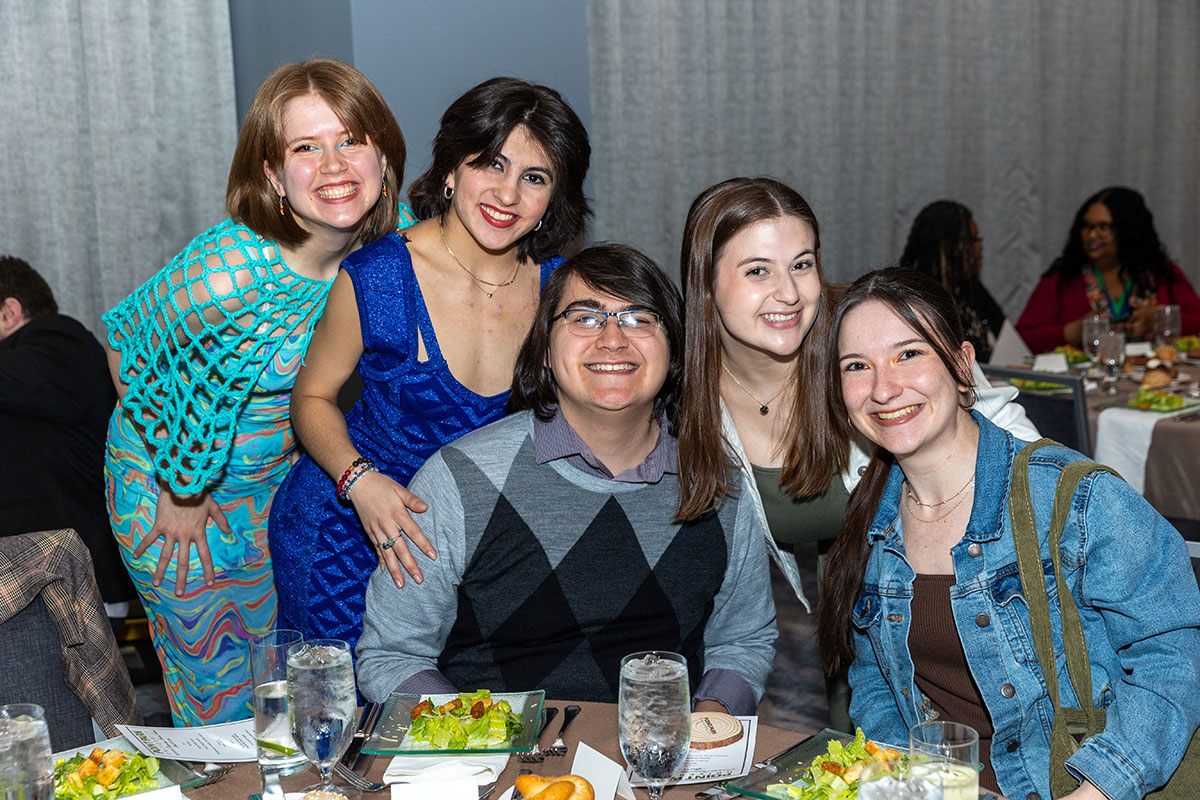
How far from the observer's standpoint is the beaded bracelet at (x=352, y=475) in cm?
204

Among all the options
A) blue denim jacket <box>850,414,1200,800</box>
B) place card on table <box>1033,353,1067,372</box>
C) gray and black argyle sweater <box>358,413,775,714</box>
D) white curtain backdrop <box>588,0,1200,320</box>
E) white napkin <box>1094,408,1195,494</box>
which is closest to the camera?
blue denim jacket <box>850,414,1200,800</box>

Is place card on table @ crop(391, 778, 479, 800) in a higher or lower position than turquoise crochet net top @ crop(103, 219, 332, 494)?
lower

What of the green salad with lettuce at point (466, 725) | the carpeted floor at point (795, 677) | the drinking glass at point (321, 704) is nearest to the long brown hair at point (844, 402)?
the green salad with lettuce at point (466, 725)

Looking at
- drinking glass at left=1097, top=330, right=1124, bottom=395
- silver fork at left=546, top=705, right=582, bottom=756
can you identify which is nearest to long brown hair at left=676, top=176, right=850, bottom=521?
silver fork at left=546, top=705, right=582, bottom=756

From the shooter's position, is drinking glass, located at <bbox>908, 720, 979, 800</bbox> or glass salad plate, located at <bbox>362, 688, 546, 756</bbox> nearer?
drinking glass, located at <bbox>908, 720, 979, 800</bbox>

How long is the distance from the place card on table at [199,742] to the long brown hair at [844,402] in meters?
0.88

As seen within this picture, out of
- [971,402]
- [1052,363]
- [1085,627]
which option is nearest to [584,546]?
[971,402]

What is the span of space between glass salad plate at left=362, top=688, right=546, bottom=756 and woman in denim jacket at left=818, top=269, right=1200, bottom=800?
0.57 metres

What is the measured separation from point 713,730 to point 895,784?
0.33m

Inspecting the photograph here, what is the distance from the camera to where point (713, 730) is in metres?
1.44

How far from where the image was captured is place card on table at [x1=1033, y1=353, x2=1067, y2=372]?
3.91 metres

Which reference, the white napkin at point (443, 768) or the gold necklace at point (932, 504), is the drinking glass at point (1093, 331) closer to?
the gold necklace at point (932, 504)

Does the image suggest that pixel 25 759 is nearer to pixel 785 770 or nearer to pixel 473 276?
pixel 785 770

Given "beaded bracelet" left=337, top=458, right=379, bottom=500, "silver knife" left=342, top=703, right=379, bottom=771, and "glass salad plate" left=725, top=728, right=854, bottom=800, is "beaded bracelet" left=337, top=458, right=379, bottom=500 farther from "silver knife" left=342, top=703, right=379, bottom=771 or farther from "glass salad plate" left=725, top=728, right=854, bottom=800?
"glass salad plate" left=725, top=728, right=854, bottom=800
